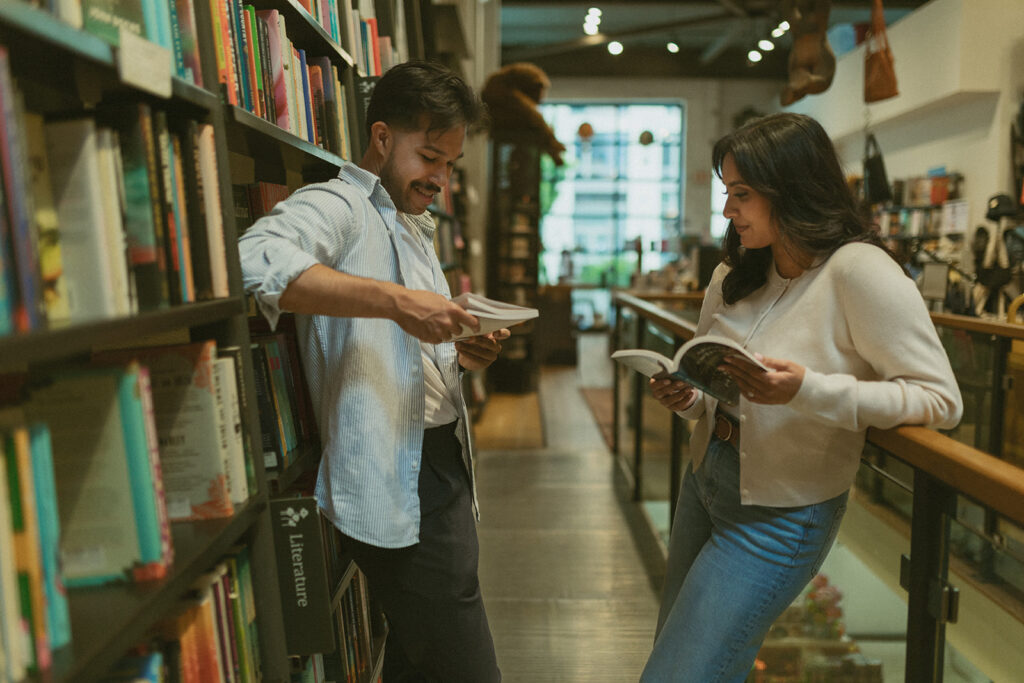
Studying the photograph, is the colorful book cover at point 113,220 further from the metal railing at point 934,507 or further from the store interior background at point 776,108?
the store interior background at point 776,108

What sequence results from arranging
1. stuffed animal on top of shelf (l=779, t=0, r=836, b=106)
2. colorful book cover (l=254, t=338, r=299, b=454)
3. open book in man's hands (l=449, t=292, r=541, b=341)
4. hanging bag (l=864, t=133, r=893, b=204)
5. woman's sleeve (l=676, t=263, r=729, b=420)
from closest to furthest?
open book in man's hands (l=449, t=292, r=541, b=341)
colorful book cover (l=254, t=338, r=299, b=454)
woman's sleeve (l=676, t=263, r=729, b=420)
stuffed animal on top of shelf (l=779, t=0, r=836, b=106)
hanging bag (l=864, t=133, r=893, b=204)

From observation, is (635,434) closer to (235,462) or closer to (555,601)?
(555,601)

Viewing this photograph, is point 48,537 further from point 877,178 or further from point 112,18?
point 877,178

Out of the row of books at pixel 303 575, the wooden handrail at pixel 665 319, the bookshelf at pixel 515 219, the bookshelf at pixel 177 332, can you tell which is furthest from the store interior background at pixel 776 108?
the bookshelf at pixel 177 332

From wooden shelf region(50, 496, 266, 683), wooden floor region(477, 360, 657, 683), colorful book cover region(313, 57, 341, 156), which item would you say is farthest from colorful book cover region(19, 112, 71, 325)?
wooden floor region(477, 360, 657, 683)

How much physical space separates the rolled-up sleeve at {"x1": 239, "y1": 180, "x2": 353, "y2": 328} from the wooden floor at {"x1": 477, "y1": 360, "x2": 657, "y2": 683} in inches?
65.7

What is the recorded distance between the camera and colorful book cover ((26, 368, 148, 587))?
82 cm

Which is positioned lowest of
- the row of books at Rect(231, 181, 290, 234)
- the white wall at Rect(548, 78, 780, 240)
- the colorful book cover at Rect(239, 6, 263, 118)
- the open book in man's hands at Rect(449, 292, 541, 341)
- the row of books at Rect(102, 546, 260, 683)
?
the row of books at Rect(102, 546, 260, 683)

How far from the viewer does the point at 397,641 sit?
160 centimetres

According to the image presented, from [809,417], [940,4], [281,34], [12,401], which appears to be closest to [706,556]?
[809,417]

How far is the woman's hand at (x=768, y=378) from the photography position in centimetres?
121

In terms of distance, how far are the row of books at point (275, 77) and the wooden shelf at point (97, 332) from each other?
0.41 metres

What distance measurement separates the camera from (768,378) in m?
1.21

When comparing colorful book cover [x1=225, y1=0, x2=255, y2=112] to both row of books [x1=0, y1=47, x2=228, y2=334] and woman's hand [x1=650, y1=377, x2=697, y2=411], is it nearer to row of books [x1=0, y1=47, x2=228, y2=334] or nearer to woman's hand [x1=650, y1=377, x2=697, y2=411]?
row of books [x1=0, y1=47, x2=228, y2=334]
